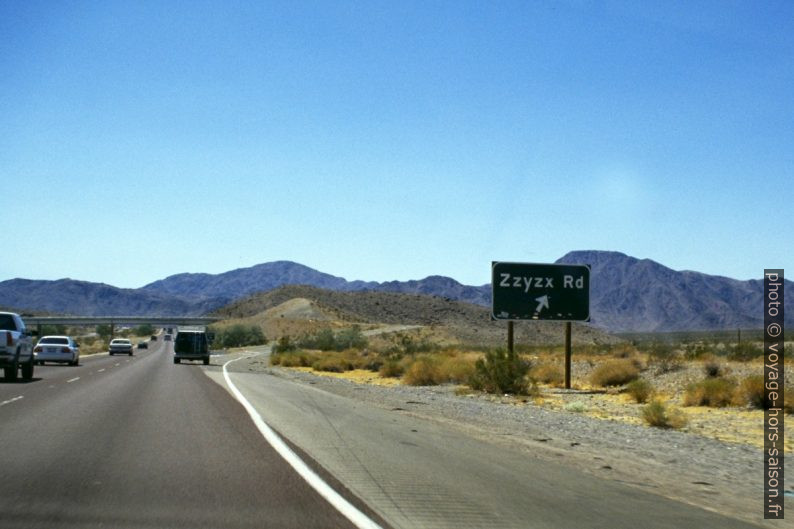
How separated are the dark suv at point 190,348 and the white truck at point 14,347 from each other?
28105 mm

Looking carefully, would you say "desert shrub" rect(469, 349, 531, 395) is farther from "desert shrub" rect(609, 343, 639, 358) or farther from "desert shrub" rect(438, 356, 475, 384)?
"desert shrub" rect(609, 343, 639, 358)

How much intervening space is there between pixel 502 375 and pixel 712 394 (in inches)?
315

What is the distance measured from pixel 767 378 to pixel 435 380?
16080 mm

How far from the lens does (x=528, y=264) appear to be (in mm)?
33250

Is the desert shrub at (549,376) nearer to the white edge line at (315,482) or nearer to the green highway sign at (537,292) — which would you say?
the green highway sign at (537,292)

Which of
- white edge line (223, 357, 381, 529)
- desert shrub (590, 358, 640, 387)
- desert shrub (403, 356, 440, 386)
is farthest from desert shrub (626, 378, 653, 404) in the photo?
white edge line (223, 357, 381, 529)

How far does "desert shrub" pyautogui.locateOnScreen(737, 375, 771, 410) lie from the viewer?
78.4 ft

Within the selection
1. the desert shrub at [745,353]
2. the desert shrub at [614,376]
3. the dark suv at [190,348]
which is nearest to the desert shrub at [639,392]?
the desert shrub at [614,376]

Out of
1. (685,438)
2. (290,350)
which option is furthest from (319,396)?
(290,350)

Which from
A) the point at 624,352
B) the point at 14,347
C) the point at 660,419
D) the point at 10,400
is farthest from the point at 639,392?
the point at 624,352

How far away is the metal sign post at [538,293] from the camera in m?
33.0

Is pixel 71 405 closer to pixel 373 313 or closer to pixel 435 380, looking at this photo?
pixel 435 380

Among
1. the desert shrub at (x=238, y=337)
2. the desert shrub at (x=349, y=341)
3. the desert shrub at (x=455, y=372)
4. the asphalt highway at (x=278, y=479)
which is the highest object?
the asphalt highway at (x=278, y=479)

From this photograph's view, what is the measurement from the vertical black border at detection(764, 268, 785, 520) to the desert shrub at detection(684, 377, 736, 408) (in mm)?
1086
